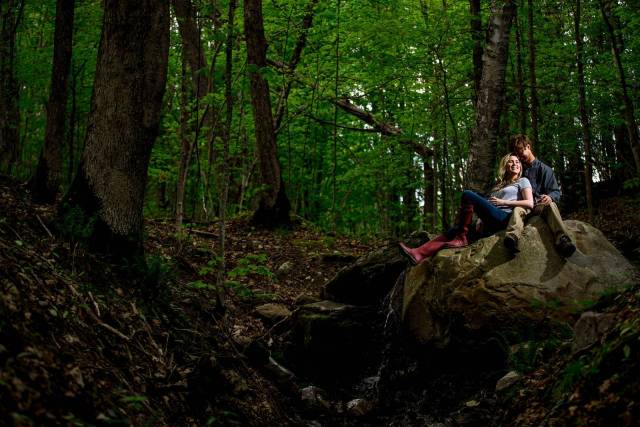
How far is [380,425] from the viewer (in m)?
6.49

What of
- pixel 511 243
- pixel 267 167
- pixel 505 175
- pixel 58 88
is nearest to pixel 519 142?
pixel 505 175

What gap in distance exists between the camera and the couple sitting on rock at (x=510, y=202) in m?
7.05

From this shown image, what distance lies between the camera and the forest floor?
292cm

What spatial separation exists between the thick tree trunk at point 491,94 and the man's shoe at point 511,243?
292cm

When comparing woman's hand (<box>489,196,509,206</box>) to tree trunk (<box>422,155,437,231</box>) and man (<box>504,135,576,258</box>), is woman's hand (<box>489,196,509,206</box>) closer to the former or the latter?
man (<box>504,135,576,258</box>)

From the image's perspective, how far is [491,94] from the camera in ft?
31.2

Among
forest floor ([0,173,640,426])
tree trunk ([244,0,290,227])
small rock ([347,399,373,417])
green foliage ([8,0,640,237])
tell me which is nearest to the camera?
forest floor ([0,173,640,426])

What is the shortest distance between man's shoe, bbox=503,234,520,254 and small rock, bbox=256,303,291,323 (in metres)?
3.69

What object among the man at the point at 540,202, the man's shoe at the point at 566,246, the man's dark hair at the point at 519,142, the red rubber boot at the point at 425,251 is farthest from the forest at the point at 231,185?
the man's dark hair at the point at 519,142

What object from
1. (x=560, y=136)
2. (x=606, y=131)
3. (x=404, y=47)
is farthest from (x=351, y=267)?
(x=606, y=131)

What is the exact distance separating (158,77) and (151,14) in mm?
626

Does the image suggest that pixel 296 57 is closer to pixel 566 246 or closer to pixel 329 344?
pixel 329 344

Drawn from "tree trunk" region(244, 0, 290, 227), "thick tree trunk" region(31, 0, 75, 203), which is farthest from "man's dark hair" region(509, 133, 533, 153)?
"thick tree trunk" region(31, 0, 75, 203)

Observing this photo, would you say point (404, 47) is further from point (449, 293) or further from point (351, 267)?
point (449, 293)
